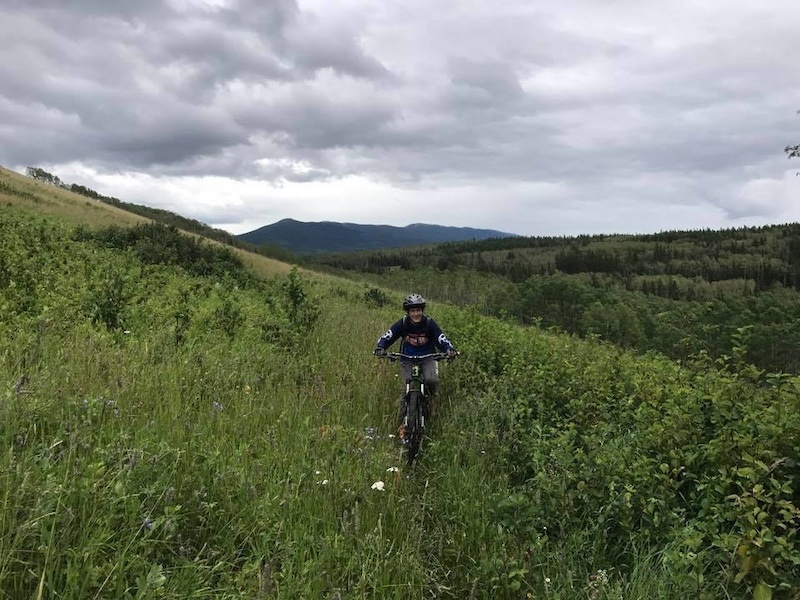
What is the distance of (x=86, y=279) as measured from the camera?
1130cm

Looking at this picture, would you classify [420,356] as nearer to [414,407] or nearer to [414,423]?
[414,407]

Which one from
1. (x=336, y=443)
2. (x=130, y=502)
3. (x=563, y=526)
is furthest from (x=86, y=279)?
(x=563, y=526)

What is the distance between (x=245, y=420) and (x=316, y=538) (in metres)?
2.15

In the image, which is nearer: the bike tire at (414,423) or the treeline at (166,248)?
the bike tire at (414,423)

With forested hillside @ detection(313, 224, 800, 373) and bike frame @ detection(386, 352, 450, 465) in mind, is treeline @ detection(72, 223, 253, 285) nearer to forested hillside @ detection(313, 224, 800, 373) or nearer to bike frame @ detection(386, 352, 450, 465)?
bike frame @ detection(386, 352, 450, 465)

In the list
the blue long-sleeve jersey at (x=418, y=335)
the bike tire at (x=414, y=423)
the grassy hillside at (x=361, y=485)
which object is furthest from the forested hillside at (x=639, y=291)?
the grassy hillside at (x=361, y=485)

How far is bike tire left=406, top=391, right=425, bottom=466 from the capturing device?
19.8 feet

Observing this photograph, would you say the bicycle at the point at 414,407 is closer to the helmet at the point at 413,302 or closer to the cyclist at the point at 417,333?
the cyclist at the point at 417,333

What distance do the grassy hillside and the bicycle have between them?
10.6 inches

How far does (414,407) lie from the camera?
6.36 m

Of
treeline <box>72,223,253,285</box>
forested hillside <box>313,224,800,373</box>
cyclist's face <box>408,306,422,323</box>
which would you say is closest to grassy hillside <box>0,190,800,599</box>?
cyclist's face <box>408,306,422,323</box>

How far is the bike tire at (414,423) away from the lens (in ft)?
19.8

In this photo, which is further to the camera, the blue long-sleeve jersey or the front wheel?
the blue long-sleeve jersey

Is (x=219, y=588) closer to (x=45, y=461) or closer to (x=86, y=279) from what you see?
(x=45, y=461)
